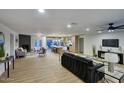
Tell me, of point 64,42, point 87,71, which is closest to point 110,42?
Answer: point 87,71

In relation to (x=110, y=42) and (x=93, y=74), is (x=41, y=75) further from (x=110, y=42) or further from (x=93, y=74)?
(x=110, y=42)

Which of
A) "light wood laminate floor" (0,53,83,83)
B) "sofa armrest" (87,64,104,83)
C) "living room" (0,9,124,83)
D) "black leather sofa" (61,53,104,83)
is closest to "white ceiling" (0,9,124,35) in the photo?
"living room" (0,9,124,83)

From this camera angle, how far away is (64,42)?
16.5m

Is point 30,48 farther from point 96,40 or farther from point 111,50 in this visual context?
point 111,50

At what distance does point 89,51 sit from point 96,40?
5.26 feet

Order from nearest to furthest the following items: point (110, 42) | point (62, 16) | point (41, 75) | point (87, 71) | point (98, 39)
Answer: point (62, 16) → point (87, 71) → point (41, 75) → point (110, 42) → point (98, 39)

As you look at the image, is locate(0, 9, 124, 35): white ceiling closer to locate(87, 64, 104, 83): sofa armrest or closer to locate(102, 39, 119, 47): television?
locate(87, 64, 104, 83): sofa armrest

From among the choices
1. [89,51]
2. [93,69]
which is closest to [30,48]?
[89,51]
